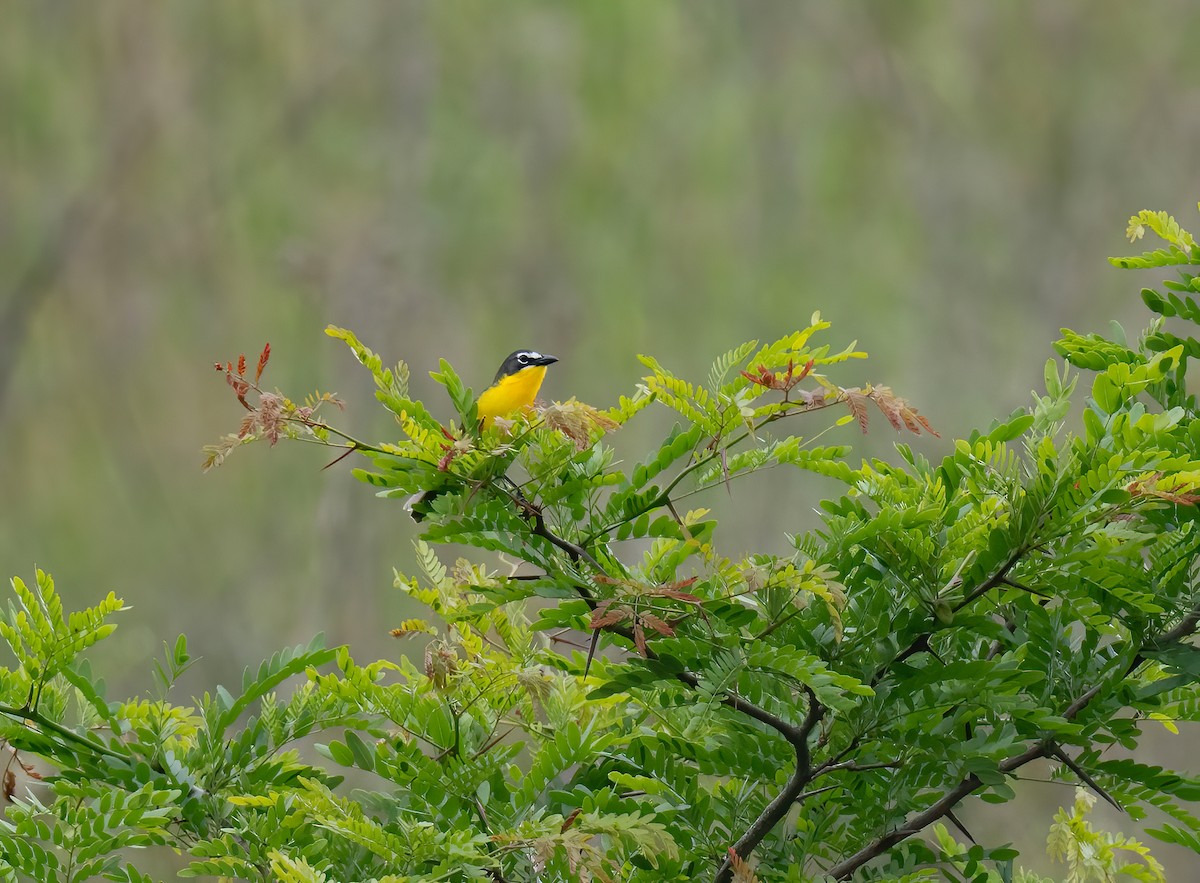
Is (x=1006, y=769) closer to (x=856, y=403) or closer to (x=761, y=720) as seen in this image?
(x=761, y=720)

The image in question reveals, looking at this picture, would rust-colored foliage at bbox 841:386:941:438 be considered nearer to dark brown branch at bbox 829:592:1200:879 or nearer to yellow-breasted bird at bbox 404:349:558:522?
dark brown branch at bbox 829:592:1200:879

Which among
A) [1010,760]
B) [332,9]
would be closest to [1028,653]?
[1010,760]

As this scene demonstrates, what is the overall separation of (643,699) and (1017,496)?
0.41 m

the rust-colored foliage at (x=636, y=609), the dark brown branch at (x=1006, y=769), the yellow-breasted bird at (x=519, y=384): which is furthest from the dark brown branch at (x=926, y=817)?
the yellow-breasted bird at (x=519, y=384)

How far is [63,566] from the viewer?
366 inches

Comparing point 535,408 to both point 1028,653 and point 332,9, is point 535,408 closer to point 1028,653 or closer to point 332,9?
point 1028,653

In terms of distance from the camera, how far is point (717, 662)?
41.5 inches

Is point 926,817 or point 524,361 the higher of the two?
point 524,361

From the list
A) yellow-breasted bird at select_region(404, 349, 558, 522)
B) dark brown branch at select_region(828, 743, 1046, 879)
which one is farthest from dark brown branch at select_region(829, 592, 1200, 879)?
yellow-breasted bird at select_region(404, 349, 558, 522)

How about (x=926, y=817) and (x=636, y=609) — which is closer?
(x=636, y=609)

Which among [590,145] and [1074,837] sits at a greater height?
[590,145]

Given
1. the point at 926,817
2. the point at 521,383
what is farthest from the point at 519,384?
the point at 926,817

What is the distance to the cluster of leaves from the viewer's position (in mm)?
1041

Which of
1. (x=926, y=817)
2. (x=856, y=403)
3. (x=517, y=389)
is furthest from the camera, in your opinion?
(x=517, y=389)
